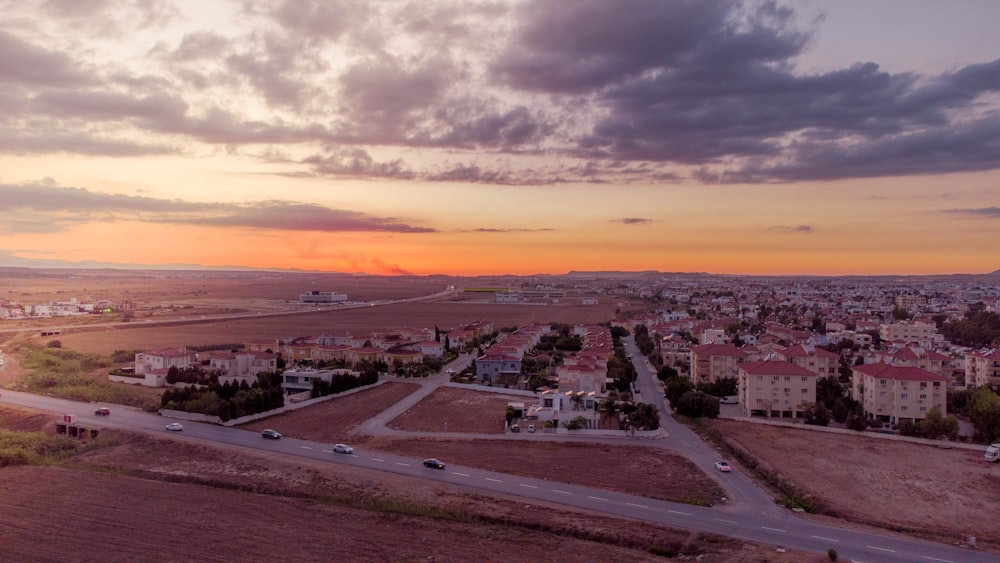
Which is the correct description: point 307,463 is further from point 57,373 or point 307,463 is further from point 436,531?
point 57,373

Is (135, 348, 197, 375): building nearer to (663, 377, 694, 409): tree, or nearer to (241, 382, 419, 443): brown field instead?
(241, 382, 419, 443): brown field

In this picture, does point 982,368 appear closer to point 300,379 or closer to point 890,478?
point 890,478

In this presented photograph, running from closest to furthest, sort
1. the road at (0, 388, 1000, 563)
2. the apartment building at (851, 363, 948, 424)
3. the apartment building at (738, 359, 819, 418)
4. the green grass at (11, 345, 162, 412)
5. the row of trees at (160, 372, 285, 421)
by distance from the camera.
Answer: the road at (0, 388, 1000, 563) < the row of trees at (160, 372, 285, 421) < the apartment building at (851, 363, 948, 424) < the apartment building at (738, 359, 819, 418) < the green grass at (11, 345, 162, 412)

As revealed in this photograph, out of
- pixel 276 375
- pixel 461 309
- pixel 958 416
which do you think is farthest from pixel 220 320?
pixel 958 416

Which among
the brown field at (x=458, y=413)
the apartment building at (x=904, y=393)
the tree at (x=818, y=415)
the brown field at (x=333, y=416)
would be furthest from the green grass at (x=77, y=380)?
the apartment building at (x=904, y=393)

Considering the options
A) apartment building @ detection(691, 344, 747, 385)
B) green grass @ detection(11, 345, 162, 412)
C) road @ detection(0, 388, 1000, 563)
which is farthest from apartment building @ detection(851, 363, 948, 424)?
green grass @ detection(11, 345, 162, 412)

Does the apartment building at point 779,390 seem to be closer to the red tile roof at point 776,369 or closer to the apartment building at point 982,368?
the red tile roof at point 776,369

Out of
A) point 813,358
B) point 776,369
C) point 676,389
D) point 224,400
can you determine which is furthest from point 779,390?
point 224,400
